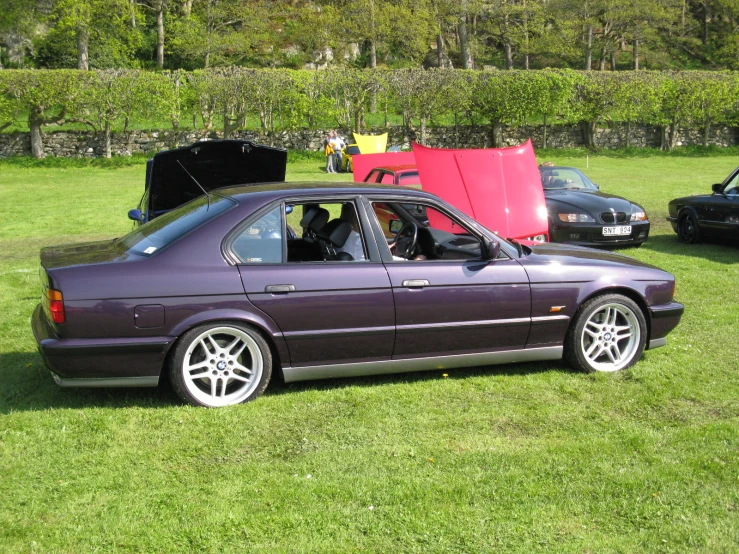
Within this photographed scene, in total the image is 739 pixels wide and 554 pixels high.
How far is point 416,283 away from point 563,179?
896 centimetres

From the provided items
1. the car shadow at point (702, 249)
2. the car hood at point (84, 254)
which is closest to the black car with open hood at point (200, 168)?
the car hood at point (84, 254)

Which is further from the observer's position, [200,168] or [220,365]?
[200,168]

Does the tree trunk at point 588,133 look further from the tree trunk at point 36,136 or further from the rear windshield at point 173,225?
the rear windshield at point 173,225

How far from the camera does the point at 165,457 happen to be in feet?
14.0

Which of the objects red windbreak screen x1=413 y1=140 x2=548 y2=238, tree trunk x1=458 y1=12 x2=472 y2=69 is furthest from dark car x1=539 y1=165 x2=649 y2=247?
tree trunk x1=458 y1=12 x2=472 y2=69

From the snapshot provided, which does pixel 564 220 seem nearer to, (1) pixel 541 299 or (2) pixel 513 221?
(2) pixel 513 221

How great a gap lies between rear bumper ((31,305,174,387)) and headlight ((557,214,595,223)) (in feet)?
26.7

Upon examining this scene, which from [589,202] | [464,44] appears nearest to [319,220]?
[589,202]

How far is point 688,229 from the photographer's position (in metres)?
12.4

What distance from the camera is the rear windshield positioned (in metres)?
5.18

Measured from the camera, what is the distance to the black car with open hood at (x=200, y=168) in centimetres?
844

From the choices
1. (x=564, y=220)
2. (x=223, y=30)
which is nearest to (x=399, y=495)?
(x=564, y=220)

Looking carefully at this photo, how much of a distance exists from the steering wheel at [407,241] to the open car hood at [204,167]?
3.02 metres

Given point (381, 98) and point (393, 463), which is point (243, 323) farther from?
point (381, 98)
